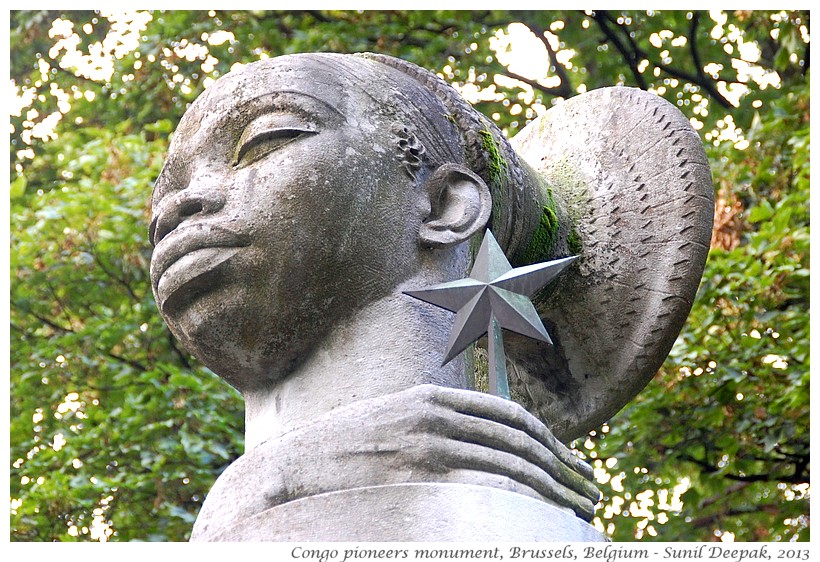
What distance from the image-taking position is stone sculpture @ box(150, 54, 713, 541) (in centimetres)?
416

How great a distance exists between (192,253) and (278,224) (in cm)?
29

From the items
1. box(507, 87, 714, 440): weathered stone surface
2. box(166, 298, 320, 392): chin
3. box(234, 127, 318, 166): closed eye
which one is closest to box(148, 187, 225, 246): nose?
box(234, 127, 318, 166): closed eye

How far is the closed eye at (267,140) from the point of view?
4758mm

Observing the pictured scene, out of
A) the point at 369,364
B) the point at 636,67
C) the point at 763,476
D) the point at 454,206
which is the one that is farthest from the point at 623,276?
the point at 636,67

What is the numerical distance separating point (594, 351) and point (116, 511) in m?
4.94

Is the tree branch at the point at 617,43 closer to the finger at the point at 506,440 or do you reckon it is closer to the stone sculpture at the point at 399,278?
the stone sculpture at the point at 399,278

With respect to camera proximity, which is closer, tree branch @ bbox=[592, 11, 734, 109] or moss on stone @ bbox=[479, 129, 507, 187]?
moss on stone @ bbox=[479, 129, 507, 187]

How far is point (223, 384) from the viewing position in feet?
32.3

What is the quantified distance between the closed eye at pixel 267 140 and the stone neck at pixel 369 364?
0.59 meters

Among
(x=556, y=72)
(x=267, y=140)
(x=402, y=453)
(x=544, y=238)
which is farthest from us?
(x=556, y=72)

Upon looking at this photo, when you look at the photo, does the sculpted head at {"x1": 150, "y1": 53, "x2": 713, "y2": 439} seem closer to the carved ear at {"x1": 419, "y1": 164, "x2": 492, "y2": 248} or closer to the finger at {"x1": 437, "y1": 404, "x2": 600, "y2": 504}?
the carved ear at {"x1": 419, "y1": 164, "x2": 492, "y2": 248}

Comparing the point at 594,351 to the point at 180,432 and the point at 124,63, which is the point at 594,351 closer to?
the point at 180,432

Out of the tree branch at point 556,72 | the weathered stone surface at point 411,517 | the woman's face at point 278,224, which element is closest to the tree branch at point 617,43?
the tree branch at point 556,72

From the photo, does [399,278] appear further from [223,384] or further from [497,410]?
[223,384]
